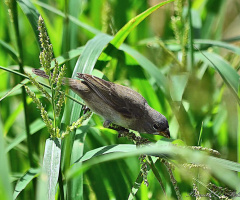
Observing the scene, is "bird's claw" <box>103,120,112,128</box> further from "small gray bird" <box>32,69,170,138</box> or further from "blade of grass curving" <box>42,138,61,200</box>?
"blade of grass curving" <box>42,138,61,200</box>

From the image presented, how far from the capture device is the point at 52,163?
177cm

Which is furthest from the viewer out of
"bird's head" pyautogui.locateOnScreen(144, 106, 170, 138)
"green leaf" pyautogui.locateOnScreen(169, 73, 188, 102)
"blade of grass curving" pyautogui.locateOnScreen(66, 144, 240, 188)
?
"green leaf" pyautogui.locateOnScreen(169, 73, 188, 102)

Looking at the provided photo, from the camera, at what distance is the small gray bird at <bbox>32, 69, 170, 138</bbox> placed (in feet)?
8.57

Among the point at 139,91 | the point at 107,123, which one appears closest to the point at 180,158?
the point at 107,123

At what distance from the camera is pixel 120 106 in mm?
2799

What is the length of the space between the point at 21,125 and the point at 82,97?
3.50 feet

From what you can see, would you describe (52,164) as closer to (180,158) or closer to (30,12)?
(180,158)

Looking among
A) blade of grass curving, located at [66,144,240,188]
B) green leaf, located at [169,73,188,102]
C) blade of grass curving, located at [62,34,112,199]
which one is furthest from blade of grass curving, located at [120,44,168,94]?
blade of grass curving, located at [66,144,240,188]

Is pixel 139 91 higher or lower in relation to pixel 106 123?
higher

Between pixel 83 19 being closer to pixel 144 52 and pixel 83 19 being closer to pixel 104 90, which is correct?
pixel 144 52

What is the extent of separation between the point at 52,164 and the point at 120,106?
1.10 metres

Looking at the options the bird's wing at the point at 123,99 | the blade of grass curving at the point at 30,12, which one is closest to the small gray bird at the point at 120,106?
the bird's wing at the point at 123,99

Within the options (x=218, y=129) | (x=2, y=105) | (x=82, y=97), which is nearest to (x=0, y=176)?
(x=82, y=97)

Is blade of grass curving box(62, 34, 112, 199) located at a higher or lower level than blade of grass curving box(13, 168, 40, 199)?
higher
